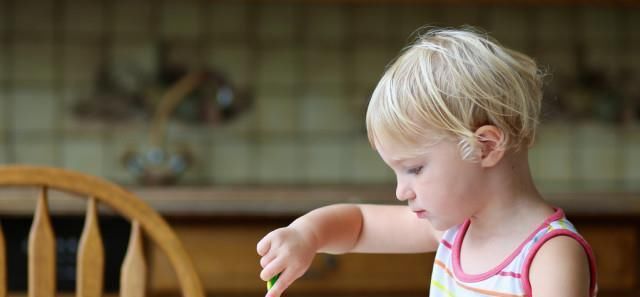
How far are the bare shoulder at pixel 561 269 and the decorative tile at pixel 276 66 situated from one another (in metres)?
1.85

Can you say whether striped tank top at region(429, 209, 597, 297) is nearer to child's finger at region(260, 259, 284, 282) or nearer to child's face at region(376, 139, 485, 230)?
child's face at region(376, 139, 485, 230)

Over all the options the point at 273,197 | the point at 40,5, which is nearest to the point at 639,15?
the point at 273,197

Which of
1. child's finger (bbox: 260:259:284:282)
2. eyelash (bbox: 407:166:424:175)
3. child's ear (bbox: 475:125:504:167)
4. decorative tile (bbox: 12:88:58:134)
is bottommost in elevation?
decorative tile (bbox: 12:88:58:134)

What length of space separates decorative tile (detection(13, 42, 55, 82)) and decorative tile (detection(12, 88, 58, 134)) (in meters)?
0.04

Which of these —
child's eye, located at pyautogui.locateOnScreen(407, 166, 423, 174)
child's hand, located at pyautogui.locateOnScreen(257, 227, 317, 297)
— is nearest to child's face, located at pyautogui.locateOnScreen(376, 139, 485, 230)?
child's eye, located at pyautogui.locateOnScreen(407, 166, 423, 174)

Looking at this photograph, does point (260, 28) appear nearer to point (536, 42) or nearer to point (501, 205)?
point (536, 42)

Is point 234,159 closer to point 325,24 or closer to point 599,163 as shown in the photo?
point 325,24

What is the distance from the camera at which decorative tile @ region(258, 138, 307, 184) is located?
2.49 meters

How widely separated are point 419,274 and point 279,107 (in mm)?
769

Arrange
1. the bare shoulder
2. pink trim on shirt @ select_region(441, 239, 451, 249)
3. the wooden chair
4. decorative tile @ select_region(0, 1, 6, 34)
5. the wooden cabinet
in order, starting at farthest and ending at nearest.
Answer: decorative tile @ select_region(0, 1, 6, 34) → the wooden cabinet → the wooden chair → pink trim on shirt @ select_region(441, 239, 451, 249) → the bare shoulder

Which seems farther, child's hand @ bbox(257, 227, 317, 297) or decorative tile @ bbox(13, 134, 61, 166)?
decorative tile @ bbox(13, 134, 61, 166)

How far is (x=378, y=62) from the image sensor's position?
251cm

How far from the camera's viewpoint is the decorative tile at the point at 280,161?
8.16ft

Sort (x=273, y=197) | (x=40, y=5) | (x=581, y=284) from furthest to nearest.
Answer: (x=40, y=5) < (x=273, y=197) < (x=581, y=284)
